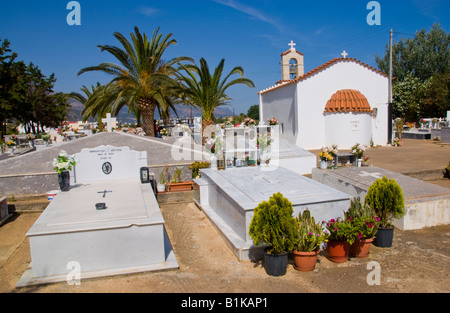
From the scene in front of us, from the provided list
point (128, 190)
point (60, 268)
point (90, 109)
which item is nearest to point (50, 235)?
point (60, 268)

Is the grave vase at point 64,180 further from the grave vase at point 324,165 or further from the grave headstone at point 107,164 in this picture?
the grave vase at point 324,165

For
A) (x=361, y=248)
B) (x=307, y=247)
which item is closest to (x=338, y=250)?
(x=361, y=248)

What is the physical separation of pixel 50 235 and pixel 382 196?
557 centimetres

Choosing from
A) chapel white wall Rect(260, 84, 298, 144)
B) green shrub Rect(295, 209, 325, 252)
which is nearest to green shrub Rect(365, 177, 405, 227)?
green shrub Rect(295, 209, 325, 252)

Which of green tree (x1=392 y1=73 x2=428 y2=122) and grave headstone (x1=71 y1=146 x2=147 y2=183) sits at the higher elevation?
green tree (x1=392 y1=73 x2=428 y2=122)

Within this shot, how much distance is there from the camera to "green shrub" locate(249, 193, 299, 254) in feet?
16.5

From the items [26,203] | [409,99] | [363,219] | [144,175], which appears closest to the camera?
[363,219]

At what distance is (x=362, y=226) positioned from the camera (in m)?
5.60

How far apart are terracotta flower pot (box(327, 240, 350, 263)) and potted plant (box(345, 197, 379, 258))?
0.24 metres

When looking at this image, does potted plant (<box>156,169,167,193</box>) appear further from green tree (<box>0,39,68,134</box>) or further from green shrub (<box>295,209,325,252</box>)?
green tree (<box>0,39,68,134</box>)

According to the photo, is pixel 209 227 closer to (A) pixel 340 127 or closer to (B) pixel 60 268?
(B) pixel 60 268

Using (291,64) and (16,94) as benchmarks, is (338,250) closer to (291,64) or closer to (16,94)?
(291,64)

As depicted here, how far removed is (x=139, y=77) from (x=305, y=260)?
13.8 m

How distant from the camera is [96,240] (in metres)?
5.39
